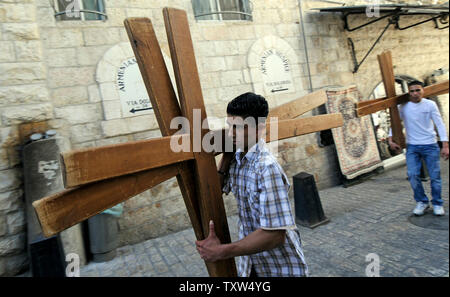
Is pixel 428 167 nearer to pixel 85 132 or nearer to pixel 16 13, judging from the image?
pixel 85 132

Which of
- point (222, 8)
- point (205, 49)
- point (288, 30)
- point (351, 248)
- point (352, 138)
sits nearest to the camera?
point (351, 248)

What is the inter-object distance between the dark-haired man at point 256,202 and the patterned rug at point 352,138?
16.7ft

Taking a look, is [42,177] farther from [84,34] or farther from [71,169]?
[71,169]

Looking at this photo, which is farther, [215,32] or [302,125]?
[215,32]

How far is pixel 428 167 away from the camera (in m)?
3.69

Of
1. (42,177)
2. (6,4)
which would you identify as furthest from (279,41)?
(42,177)

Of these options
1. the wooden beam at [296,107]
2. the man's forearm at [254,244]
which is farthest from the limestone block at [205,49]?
the man's forearm at [254,244]

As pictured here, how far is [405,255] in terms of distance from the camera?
9.29ft

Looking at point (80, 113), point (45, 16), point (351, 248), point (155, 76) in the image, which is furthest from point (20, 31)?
point (351, 248)

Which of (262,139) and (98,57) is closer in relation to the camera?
(262,139)

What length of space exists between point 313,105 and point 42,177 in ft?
10.7

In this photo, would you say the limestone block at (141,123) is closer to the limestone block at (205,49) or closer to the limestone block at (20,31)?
the limestone block at (205,49)

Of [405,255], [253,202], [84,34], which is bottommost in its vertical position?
[405,255]

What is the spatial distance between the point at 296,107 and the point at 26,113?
11.3ft
